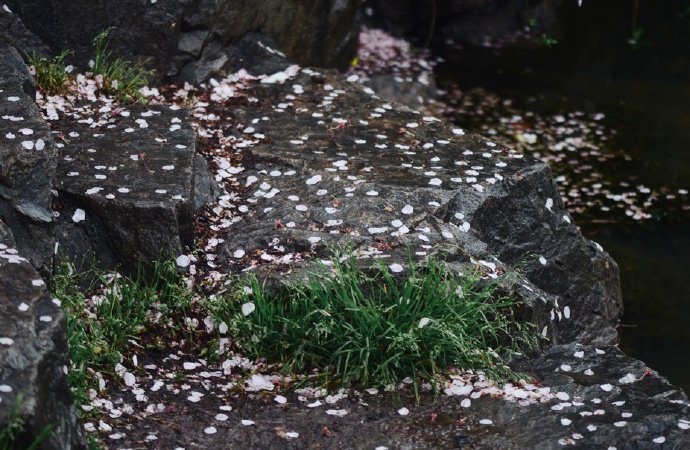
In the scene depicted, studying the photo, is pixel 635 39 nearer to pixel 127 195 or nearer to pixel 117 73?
pixel 117 73

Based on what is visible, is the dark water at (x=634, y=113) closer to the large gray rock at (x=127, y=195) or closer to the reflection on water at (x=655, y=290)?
the reflection on water at (x=655, y=290)

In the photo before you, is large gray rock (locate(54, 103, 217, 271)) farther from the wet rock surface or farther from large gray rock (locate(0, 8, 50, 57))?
large gray rock (locate(0, 8, 50, 57))

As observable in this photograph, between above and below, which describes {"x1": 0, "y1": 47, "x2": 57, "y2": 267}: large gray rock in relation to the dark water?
above

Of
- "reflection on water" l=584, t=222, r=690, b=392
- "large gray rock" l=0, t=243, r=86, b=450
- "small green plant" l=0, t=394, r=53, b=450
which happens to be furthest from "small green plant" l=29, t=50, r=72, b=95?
"reflection on water" l=584, t=222, r=690, b=392

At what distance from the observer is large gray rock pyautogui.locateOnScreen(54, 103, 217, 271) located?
618 centimetres

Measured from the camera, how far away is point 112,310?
578 centimetres

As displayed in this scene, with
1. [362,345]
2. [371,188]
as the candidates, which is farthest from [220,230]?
[362,345]

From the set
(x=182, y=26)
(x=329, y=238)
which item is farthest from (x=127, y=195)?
(x=182, y=26)

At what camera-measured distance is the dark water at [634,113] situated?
770 cm

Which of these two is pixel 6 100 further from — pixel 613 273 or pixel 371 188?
pixel 613 273

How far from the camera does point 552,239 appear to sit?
23.9ft

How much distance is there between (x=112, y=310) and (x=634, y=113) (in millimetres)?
7741

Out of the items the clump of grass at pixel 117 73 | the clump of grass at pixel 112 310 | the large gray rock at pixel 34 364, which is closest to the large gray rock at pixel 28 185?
the clump of grass at pixel 112 310

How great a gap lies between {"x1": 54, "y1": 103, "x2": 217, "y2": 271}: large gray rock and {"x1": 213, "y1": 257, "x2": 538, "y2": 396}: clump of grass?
0.68 m
